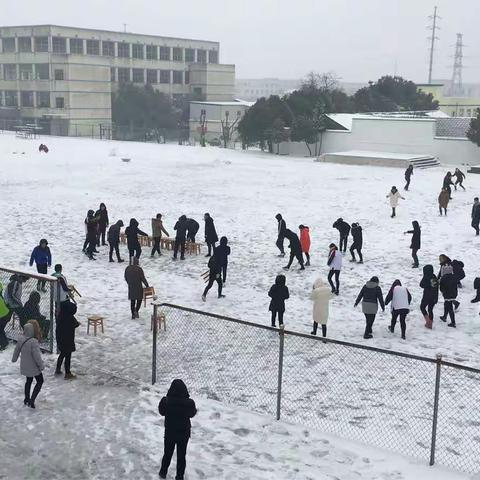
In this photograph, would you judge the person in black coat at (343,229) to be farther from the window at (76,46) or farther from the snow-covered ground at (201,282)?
the window at (76,46)

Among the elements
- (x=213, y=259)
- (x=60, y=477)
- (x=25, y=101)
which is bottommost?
(x=60, y=477)

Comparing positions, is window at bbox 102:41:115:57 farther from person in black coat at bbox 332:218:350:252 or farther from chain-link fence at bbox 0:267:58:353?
chain-link fence at bbox 0:267:58:353

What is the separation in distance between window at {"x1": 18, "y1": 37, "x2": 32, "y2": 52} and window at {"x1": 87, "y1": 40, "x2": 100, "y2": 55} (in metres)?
9.62

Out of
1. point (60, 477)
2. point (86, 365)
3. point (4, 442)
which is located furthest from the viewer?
point (86, 365)

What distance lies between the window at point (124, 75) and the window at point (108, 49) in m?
2.61

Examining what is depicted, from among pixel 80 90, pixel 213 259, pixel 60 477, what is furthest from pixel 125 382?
pixel 80 90

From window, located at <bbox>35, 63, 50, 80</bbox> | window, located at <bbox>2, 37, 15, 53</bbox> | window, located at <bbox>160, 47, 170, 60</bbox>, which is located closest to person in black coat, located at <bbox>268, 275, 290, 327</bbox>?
window, located at <bbox>35, 63, 50, 80</bbox>

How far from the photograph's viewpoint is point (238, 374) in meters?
10.9

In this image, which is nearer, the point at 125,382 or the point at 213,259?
the point at 125,382

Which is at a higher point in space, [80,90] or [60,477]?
[80,90]

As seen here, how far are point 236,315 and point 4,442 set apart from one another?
6802 millimetres

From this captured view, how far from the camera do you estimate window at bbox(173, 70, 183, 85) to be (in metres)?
101

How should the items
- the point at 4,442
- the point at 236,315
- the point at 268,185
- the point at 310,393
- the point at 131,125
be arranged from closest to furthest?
the point at 4,442 < the point at 310,393 < the point at 236,315 < the point at 268,185 < the point at 131,125

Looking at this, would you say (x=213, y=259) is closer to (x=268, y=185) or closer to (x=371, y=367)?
(x=371, y=367)
